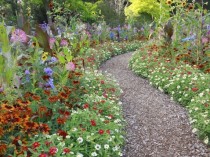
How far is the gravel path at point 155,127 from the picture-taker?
3338 mm

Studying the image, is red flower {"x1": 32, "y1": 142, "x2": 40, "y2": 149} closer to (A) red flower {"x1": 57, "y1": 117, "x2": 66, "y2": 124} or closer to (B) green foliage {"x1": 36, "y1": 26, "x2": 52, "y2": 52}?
(A) red flower {"x1": 57, "y1": 117, "x2": 66, "y2": 124}

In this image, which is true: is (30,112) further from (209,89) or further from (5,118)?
(209,89)

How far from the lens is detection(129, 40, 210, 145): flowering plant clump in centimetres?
360

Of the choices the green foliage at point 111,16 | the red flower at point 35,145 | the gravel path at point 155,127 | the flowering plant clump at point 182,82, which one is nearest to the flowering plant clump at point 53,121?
the red flower at point 35,145

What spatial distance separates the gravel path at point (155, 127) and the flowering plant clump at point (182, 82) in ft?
0.43

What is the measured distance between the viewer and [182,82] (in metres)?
4.75

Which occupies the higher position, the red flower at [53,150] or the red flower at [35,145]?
the red flower at [35,145]

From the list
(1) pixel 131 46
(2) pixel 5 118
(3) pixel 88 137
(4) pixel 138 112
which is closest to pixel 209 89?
(4) pixel 138 112

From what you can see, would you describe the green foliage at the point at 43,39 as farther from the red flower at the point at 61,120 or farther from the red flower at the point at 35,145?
the red flower at the point at 35,145

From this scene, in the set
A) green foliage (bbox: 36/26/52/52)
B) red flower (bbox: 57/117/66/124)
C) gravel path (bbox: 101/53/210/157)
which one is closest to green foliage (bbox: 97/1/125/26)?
gravel path (bbox: 101/53/210/157)

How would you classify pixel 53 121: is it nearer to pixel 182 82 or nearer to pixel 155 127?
pixel 155 127

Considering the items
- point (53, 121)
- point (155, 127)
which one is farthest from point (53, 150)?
point (155, 127)

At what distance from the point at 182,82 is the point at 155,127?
1137 millimetres

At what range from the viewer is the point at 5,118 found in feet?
8.25
